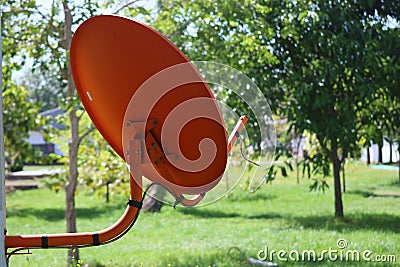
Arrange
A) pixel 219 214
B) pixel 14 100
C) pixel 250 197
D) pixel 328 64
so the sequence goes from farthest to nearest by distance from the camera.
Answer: pixel 250 197, pixel 219 214, pixel 14 100, pixel 328 64

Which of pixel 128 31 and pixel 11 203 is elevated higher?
pixel 128 31

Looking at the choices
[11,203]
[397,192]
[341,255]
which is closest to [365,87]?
[341,255]

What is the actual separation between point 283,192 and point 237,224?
379 centimetres

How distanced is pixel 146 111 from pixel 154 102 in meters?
0.05

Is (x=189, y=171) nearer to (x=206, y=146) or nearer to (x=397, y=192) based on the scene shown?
(x=206, y=146)

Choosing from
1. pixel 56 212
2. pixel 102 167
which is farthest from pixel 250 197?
pixel 102 167

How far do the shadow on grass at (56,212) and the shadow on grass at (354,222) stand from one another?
3250 millimetres

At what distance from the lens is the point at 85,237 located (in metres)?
2.29

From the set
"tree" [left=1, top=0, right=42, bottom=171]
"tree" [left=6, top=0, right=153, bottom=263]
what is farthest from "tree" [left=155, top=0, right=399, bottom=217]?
"tree" [left=1, top=0, right=42, bottom=171]

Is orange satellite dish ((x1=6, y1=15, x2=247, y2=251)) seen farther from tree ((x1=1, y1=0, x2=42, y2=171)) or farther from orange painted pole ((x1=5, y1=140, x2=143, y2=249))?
tree ((x1=1, y1=0, x2=42, y2=171))

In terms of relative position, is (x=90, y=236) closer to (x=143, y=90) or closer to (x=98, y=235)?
(x=98, y=235)

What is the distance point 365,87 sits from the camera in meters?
6.47

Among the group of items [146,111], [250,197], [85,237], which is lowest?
[250,197]

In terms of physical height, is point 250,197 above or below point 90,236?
below
